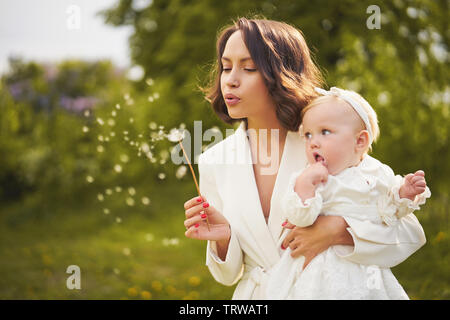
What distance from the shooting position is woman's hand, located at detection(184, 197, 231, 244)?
7.14ft

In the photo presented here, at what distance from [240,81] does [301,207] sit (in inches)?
28.4

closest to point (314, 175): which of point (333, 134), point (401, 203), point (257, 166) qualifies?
point (333, 134)

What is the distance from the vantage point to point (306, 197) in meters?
1.93

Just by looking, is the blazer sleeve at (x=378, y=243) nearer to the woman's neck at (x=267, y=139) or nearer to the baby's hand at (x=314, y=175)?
the baby's hand at (x=314, y=175)

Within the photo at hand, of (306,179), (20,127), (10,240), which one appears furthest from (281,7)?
(20,127)

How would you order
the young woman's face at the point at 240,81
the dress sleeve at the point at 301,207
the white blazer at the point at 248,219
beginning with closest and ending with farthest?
the dress sleeve at the point at 301,207 < the white blazer at the point at 248,219 < the young woman's face at the point at 240,81

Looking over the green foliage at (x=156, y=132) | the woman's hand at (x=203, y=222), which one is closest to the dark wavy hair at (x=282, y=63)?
the woman's hand at (x=203, y=222)

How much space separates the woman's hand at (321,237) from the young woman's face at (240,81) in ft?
2.19

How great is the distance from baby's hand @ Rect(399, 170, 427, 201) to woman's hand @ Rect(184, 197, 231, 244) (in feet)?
2.74

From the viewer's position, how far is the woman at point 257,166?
2.19 m

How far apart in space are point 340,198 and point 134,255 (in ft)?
15.1

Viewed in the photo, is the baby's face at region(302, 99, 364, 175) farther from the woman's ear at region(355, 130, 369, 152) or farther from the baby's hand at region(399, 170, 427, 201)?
the baby's hand at region(399, 170, 427, 201)


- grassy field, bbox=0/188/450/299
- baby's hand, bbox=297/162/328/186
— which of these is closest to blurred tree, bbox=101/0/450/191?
grassy field, bbox=0/188/450/299
